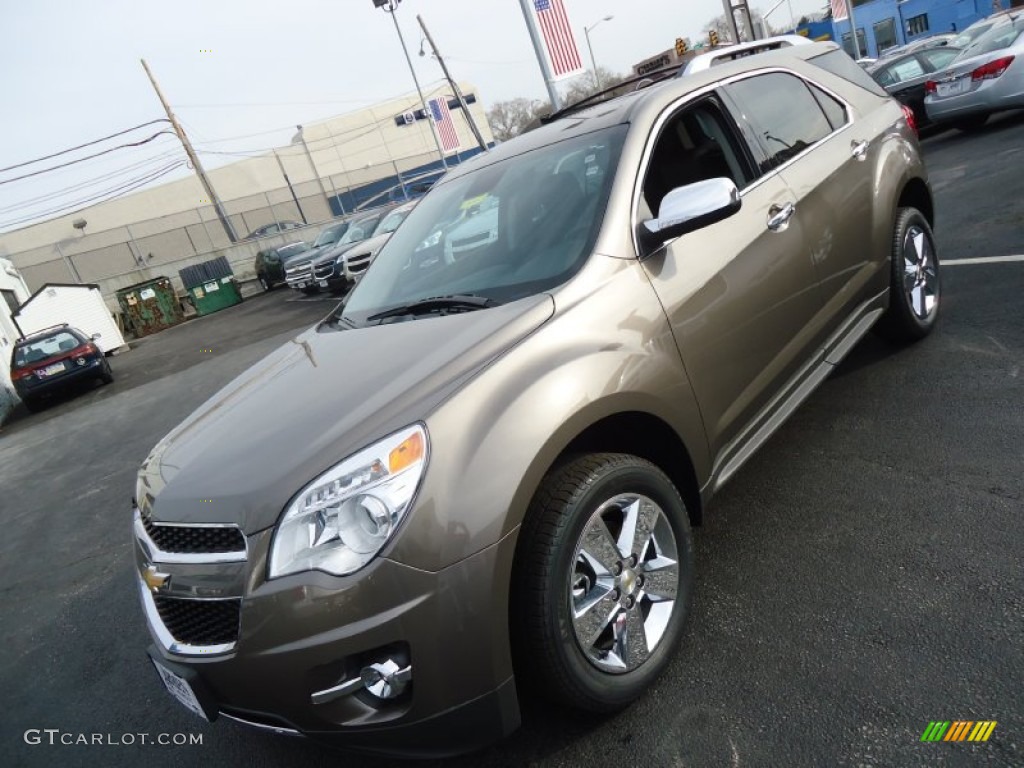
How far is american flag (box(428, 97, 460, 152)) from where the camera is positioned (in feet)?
76.1

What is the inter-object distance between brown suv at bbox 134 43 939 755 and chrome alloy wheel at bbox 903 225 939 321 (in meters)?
0.76

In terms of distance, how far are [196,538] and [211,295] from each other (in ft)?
88.0

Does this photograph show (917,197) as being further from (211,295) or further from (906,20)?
(906,20)

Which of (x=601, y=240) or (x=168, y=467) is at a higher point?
(x=601, y=240)

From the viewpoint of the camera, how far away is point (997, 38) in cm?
1059

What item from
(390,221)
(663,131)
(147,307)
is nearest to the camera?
(663,131)

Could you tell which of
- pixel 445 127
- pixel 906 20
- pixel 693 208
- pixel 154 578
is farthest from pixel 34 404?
pixel 906 20

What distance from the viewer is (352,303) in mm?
3346

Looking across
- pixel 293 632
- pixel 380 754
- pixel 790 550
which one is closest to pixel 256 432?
pixel 293 632

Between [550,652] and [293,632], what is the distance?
67cm

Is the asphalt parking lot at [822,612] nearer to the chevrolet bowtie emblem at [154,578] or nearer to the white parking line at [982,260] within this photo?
the white parking line at [982,260]

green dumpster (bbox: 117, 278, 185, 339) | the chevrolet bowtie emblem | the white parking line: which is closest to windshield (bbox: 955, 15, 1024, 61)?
the white parking line

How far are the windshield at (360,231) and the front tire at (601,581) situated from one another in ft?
51.9

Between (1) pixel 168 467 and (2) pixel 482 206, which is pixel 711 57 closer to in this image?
(2) pixel 482 206
